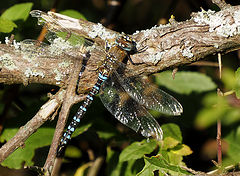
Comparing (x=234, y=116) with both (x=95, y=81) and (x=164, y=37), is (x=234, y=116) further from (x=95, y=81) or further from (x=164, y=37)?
(x=95, y=81)

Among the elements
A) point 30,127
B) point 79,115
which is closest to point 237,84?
point 79,115

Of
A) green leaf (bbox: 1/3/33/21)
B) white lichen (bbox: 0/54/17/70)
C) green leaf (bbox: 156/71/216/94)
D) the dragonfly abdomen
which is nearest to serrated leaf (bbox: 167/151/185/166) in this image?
the dragonfly abdomen

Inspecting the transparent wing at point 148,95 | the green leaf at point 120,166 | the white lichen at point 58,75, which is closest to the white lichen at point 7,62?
the white lichen at point 58,75

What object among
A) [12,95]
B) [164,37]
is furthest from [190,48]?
[12,95]

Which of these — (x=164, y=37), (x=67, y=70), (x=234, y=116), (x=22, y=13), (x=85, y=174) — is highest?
(x=22, y=13)

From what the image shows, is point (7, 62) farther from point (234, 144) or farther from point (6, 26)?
point (234, 144)

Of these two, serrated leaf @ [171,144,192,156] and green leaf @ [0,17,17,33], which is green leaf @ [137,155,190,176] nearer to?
serrated leaf @ [171,144,192,156]
